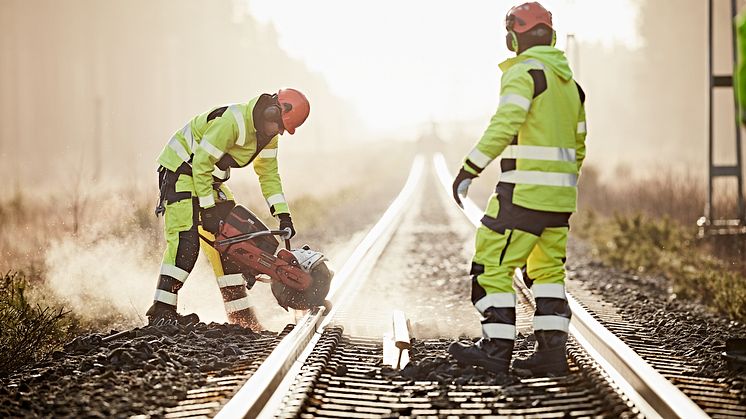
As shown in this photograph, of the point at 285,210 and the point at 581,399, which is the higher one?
the point at 285,210

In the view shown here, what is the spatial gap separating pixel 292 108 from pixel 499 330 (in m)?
2.43

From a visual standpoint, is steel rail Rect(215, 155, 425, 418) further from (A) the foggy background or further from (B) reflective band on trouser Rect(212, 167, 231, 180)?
(A) the foggy background

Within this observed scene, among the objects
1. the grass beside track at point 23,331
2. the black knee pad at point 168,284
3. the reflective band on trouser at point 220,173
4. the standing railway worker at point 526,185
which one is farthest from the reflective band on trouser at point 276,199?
the standing railway worker at point 526,185

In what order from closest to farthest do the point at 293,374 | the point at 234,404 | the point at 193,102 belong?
1. the point at 234,404
2. the point at 293,374
3. the point at 193,102

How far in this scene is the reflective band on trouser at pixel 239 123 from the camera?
6.98 meters

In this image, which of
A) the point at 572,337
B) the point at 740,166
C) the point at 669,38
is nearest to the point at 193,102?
the point at 669,38

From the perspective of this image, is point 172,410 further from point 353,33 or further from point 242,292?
point 353,33

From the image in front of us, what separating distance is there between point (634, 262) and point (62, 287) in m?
6.74

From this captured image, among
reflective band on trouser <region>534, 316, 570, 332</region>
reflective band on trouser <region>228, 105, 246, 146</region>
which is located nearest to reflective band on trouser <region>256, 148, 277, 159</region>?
reflective band on trouser <region>228, 105, 246, 146</region>

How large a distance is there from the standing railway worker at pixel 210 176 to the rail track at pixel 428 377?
0.74 metres

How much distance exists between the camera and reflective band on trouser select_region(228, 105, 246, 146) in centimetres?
698

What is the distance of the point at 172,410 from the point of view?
4.61 metres

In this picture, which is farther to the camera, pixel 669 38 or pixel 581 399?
pixel 669 38

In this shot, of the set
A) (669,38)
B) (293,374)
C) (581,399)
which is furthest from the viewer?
(669,38)
